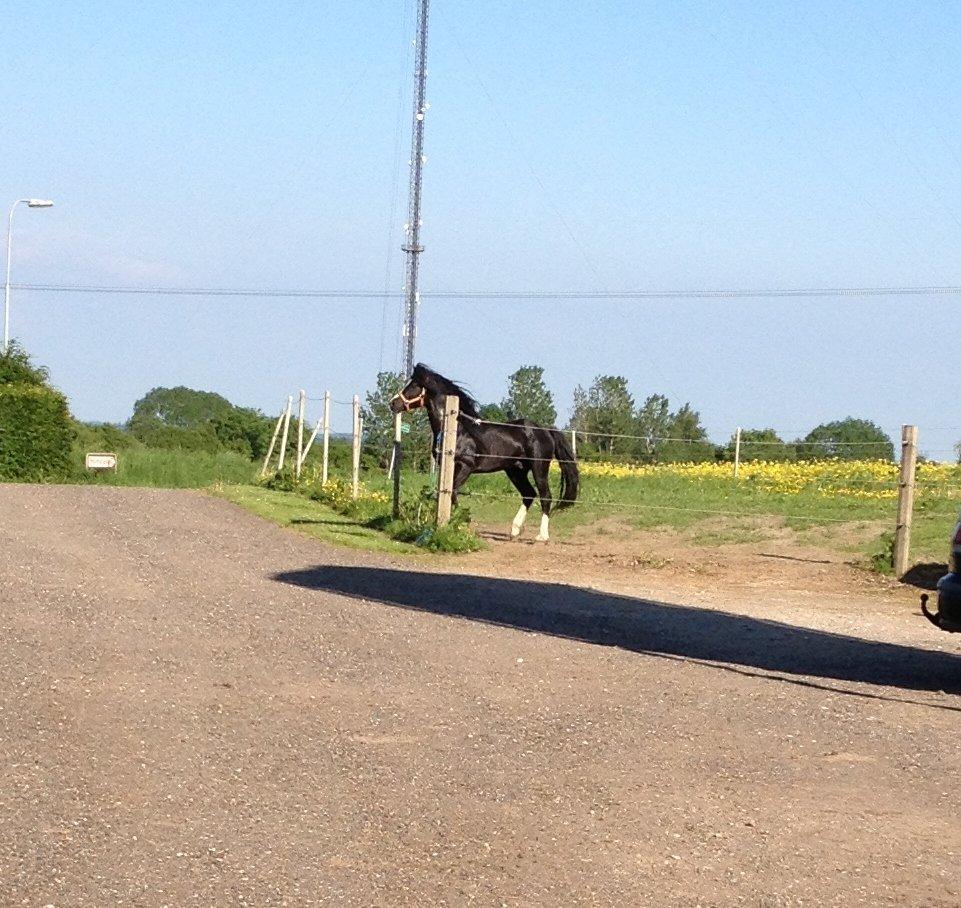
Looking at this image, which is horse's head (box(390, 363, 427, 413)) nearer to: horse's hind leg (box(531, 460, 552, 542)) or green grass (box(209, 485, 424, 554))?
green grass (box(209, 485, 424, 554))

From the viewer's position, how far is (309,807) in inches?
248

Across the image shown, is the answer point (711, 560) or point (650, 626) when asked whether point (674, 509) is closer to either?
point (711, 560)

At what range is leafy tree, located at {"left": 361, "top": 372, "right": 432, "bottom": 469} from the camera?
40.7m

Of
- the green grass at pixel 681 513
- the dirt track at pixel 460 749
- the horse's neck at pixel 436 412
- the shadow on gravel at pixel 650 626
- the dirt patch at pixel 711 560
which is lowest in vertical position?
the dirt track at pixel 460 749

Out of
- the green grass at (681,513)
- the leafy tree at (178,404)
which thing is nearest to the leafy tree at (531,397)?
the green grass at (681,513)

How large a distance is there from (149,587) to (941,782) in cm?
837

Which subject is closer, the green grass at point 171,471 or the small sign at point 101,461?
the small sign at point 101,461

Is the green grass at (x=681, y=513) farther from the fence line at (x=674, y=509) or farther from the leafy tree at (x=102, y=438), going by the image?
the leafy tree at (x=102, y=438)

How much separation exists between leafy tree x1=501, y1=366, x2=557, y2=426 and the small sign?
55.0ft

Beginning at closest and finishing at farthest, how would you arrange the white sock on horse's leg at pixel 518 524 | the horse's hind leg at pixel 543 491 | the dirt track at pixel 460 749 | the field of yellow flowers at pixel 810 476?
the dirt track at pixel 460 749, the horse's hind leg at pixel 543 491, the white sock on horse's leg at pixel 518 524, the field of yellow flowers at pixel 810 476

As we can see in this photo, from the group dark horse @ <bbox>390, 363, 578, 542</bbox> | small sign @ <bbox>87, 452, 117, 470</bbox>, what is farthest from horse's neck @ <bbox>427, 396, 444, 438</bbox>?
small sign @ <bbox>87, 452, 117, 470</bbox>

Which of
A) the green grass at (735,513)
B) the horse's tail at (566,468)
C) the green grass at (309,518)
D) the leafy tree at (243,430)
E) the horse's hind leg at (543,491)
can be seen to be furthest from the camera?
the leafy tree at (243,430)

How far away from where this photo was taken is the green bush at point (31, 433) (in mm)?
32125

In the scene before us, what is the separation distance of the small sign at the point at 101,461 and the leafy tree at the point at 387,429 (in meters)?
7.92
